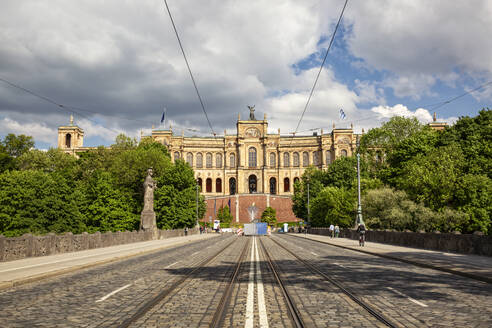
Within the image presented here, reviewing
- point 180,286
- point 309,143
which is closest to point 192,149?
point 309,143

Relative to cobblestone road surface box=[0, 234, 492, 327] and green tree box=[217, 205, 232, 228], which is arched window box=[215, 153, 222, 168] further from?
cobblestone road surface box=[0, 234, 492, 327]

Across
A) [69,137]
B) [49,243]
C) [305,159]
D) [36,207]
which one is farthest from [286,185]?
[49,243]

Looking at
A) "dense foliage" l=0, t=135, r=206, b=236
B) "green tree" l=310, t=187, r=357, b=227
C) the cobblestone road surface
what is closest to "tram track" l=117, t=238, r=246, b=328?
the cobblestone road surface

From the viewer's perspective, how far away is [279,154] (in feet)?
353

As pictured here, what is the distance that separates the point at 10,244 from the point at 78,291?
882 cm

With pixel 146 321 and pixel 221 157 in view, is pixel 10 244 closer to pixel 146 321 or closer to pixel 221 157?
pixel 146 321

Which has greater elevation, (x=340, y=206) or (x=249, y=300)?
(x=340, y=206)

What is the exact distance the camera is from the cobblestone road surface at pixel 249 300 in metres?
6.27

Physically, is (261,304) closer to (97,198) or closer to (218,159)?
(97,198)

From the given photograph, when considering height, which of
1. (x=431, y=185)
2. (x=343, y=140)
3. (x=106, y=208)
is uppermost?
(x=343, y=140)

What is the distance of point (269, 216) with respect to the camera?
92.4 metres

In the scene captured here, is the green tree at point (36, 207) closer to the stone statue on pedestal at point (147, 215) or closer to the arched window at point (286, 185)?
the stone statue on pedestal at point (147, 215)

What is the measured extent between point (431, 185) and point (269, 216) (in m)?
58.6

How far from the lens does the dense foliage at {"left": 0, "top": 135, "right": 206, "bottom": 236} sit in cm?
4794
